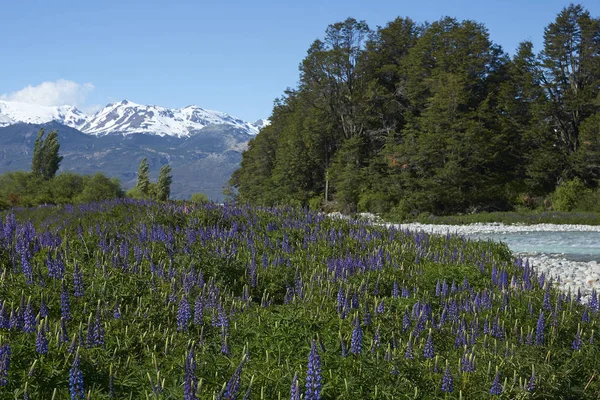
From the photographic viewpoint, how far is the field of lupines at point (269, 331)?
13.7 feet

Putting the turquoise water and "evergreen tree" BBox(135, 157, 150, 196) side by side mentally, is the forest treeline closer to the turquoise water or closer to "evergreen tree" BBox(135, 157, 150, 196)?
"evergreen tree" BBox(135, 157, 150, 196)

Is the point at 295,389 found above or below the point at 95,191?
below

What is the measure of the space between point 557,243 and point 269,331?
2162cm

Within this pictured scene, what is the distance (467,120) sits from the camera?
123ft

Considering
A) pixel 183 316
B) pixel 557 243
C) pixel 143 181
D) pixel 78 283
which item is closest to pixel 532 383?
pixel 183 316

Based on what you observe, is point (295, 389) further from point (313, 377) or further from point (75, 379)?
point (75, 379)

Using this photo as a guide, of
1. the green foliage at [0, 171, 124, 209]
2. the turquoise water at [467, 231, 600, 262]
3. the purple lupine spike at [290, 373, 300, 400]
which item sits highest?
the green foliage at [0, 171, 124, 209]

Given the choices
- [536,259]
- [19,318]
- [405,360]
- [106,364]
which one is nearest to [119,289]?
[19,318]

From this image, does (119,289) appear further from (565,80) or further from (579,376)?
(565,80)

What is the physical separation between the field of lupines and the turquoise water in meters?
11.4

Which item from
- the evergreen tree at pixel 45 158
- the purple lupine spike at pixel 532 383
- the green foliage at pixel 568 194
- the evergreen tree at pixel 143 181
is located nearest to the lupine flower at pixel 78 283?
the purple lupine spike at pixel 532 383

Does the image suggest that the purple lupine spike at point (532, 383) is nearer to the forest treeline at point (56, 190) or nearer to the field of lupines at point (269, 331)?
the field of lupines at point (269, 331)

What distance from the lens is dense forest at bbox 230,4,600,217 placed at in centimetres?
3703

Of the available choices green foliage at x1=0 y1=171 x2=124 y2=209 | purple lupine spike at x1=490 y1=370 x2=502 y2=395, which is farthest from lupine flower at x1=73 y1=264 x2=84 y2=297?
green foliage at x1=0 y1=171 x2=124 y2=209
